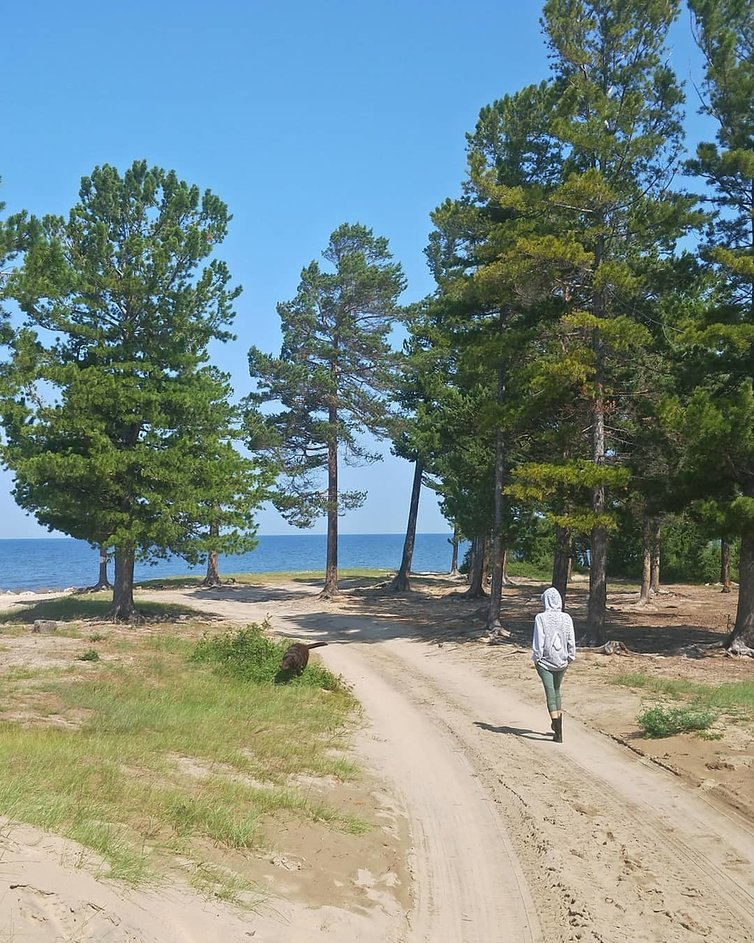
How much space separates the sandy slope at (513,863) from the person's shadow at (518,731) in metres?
0.04

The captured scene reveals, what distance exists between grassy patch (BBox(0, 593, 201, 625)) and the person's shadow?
61.1 ft

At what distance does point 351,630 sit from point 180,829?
20.2 metres

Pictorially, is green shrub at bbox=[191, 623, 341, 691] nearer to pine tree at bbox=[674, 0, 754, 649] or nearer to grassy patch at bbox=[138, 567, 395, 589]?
pine tree at bbox=[674, 0, 754, 649]

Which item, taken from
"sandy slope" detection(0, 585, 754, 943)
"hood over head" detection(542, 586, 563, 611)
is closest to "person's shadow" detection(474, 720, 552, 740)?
"sandy slope" detection(0, 585, 754, 943)

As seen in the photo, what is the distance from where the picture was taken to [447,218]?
23.8m

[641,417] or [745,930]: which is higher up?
[641,417]

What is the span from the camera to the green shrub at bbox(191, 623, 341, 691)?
599 inches

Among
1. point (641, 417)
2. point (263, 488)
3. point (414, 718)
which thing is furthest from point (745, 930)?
point (263, 488)

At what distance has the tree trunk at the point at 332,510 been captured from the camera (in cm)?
3856

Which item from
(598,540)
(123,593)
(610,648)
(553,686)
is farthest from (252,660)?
(123,593)

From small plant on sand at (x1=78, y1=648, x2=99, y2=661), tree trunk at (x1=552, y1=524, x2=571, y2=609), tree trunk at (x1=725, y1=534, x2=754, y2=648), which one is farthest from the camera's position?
tree trunk at (x1=552, y1=524, x2=571, y2=609)

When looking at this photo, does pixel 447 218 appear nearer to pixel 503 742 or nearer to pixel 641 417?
pixel 641 417

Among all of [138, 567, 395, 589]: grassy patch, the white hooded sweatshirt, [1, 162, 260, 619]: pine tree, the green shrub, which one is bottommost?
[138, 567, 395, 589]: grassy patch

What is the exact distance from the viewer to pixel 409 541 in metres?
42.3
